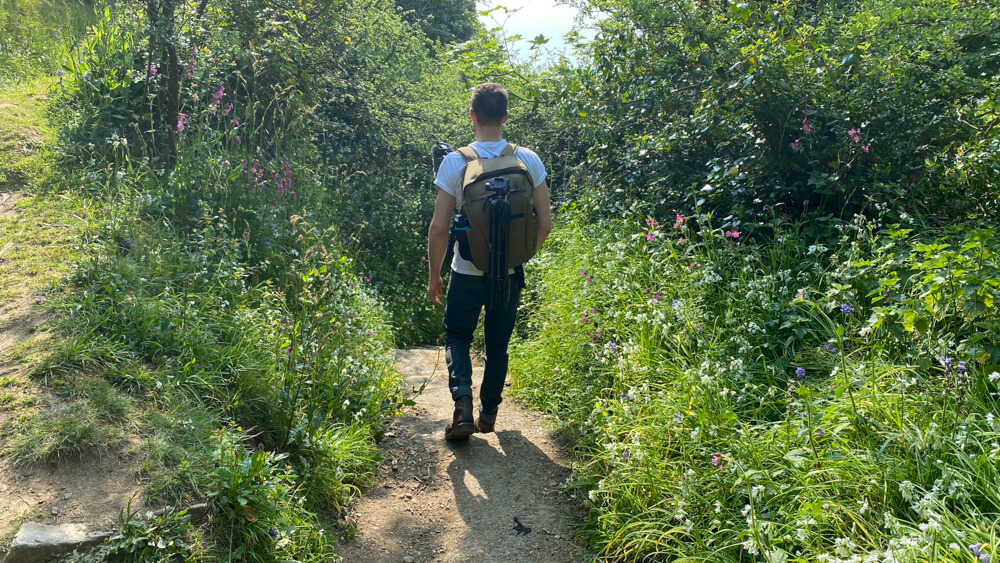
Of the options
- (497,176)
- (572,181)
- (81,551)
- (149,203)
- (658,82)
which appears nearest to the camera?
(81,551)

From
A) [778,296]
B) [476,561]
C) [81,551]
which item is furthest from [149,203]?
[778,296]

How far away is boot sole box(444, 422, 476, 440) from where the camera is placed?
3.79 m

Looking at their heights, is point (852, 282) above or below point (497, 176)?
below

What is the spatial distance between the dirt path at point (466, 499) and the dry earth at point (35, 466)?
1.04 m

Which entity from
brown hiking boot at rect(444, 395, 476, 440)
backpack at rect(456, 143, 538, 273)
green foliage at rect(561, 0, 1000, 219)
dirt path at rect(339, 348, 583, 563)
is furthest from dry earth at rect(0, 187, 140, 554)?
green foliage at rect(561, 0, 1000, 219)

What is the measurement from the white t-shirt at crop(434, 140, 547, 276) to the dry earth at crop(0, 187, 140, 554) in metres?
1.95

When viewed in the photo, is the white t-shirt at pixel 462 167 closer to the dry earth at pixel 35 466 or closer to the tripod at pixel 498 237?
the tripod at pixel 498 237

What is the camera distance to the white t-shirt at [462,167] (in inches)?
142

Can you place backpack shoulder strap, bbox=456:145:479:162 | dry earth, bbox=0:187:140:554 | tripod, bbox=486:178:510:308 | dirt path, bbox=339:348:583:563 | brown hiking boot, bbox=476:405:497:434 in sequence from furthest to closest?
1. brown hiking boot, bbox=476:405:497:434
2. backpack shoulder strap, bbox=456:145:479:162
3. tripod, bbox=486:178:510:308
4. dirt path, bbox=339:348:583:563
5. dry earth, bbox=0:187:140:554

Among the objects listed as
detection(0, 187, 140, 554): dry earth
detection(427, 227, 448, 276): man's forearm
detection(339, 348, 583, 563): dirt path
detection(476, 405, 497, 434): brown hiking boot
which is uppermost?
detection(427, 227, 448, 276): man's forearm

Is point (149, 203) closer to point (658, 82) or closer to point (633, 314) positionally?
point (633, 314)

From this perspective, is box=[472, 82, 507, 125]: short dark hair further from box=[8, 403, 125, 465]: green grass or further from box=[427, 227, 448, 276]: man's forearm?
box=[8, 403, 125, 465]: green grass

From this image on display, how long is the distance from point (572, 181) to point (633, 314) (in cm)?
430

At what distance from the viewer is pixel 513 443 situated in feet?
13.0
